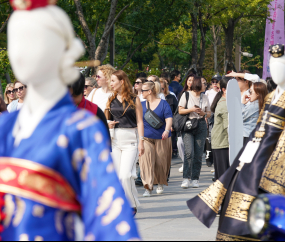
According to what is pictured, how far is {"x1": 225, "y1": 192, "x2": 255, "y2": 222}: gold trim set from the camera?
4094 mm

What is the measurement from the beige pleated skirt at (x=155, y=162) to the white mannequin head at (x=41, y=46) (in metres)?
6.62

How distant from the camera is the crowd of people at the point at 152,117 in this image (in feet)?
21.3

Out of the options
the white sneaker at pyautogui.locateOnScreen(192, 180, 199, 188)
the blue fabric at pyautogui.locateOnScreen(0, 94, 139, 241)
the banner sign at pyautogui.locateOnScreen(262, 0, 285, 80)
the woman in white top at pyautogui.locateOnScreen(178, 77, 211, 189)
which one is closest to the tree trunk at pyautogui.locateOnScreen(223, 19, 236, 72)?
the banner sign at pyautogui.locateOnScreen(262, 0, 285, 80)

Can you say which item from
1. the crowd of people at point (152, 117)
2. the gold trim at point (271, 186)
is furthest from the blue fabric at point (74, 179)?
the crowd of people at point (152, 117)

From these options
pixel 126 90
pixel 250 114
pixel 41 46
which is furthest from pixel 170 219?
pixel 41 46

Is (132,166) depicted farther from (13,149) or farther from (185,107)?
(13,149)

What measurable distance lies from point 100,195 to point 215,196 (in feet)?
9.95

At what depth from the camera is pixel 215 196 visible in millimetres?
4441

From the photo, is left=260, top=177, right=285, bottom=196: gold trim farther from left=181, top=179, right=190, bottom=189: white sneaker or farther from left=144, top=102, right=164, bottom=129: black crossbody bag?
left=181, top=179, right=190, bottom=189: white sneaker

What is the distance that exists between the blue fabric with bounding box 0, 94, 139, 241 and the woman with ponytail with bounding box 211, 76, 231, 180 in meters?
5.81

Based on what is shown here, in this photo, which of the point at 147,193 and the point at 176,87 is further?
the point at 176,87

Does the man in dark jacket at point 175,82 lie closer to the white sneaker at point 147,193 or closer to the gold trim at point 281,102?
the white sneaker at point 147,193

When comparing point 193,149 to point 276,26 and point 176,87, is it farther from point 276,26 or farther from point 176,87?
point 276,26

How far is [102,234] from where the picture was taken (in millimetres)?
1499
